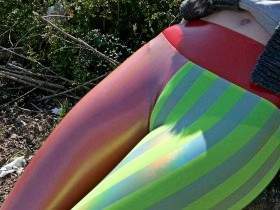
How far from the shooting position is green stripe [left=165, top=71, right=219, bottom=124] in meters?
1.55

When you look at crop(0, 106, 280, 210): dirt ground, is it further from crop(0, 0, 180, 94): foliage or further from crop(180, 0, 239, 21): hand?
crop(180, 0, 239, 21): hand

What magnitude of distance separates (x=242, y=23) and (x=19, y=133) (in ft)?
3.76

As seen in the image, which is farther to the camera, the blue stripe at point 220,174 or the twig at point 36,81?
the twig at point 36,81

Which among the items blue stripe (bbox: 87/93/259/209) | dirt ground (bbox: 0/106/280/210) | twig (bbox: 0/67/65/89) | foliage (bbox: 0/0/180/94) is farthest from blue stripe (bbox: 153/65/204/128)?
twig (bbox: 0/67/65/89)

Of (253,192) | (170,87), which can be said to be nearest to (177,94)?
(170,87)

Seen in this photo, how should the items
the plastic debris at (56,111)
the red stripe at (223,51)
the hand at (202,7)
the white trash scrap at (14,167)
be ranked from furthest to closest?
the plastic debris at (56,111) < the white trash scrap at (14,167) < the hand at (202,7) < the red stripe at (223,51)

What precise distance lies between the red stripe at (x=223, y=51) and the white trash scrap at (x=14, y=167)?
2.87 feet

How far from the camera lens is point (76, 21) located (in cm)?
277

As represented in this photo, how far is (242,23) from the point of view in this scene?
1646 mm

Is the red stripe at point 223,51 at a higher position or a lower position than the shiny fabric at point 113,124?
higher

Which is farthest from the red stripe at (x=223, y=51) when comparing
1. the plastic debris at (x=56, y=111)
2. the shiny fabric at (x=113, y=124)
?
the plastic debris at (x=56, y=111)

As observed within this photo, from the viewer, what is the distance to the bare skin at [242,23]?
1609mm

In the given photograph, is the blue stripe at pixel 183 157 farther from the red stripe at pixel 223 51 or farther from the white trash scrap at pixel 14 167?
the white trash scrap at pixel 14 167

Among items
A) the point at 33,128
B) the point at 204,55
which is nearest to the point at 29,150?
the point at 33,128
